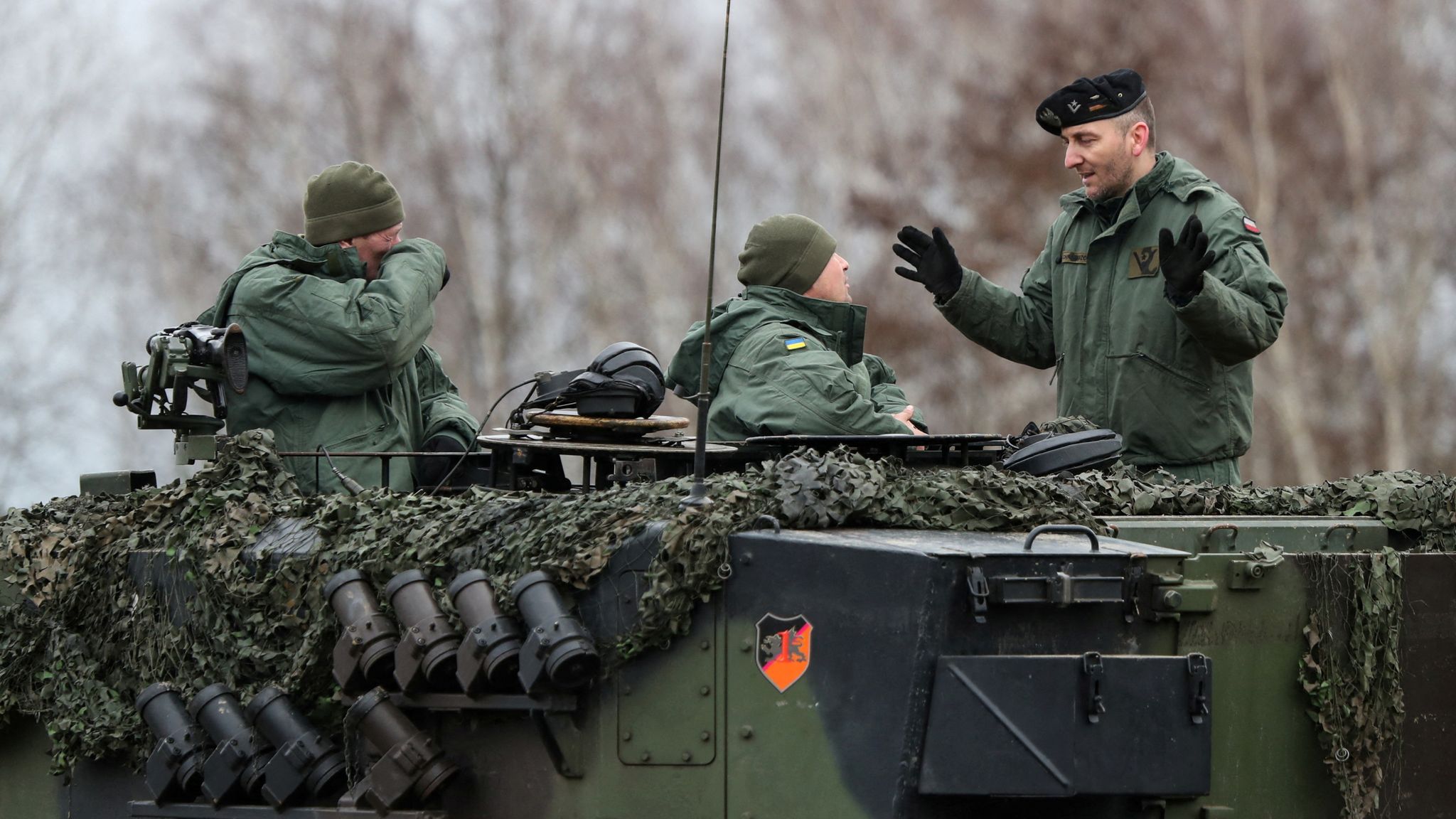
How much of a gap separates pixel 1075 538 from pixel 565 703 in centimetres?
126

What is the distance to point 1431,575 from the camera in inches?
201

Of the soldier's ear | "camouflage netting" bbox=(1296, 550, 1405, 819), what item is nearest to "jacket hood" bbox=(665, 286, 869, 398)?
the soldier's ear

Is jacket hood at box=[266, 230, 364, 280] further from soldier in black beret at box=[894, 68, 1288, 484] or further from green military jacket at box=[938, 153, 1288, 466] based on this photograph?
green military jacket at box=[938, 153, 1288, 466]

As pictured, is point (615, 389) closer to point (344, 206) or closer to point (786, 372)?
point (786, 372)

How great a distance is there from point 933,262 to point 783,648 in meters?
2.84

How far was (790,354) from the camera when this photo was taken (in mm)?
6285

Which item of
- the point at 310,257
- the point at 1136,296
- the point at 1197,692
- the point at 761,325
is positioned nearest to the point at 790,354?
the point at 761,325

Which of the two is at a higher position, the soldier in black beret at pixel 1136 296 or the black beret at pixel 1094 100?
the black beret at pixel 1094 100

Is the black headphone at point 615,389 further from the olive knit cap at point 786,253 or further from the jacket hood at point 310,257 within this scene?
the jacket hood at point 310,257

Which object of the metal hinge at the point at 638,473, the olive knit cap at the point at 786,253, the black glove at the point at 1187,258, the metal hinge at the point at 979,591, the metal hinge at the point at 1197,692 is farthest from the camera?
the olive knit cap at the point at 786,253

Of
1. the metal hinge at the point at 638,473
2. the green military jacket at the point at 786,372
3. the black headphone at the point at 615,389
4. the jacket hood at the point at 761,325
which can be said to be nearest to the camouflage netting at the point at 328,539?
the metal hinge at the point at 638,473

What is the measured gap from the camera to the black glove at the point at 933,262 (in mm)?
7145

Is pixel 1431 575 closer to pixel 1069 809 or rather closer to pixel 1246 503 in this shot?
pixel 1246 503

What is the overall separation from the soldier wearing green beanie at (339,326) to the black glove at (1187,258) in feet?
7.77
